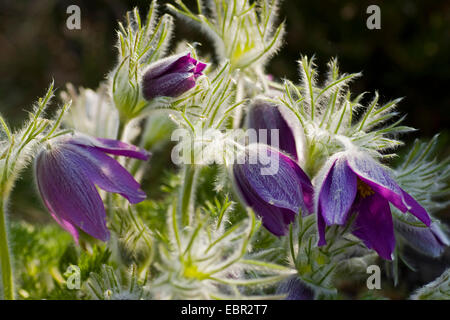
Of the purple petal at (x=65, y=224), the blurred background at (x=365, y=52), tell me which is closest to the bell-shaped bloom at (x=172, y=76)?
the purple petal at (x=65, y=224)

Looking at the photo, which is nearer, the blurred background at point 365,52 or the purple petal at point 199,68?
the purple petal at point 199,68

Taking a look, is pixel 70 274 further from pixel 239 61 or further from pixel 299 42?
pixel 299 42

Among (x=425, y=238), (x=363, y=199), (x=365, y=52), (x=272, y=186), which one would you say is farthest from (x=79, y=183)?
(x=365, y=52)

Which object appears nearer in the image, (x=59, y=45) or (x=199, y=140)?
(x=199, y=140)

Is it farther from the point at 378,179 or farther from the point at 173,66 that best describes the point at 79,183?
the point at 378,179

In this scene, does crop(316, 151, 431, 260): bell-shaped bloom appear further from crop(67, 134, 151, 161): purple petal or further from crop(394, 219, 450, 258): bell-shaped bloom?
crop(67, 134, 151, 161): purple petal

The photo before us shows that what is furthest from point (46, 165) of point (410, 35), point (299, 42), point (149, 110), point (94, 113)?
point (410, 35)

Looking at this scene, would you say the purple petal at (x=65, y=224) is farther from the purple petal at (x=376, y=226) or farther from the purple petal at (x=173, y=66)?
the purple petal at (x=376, y=226)
